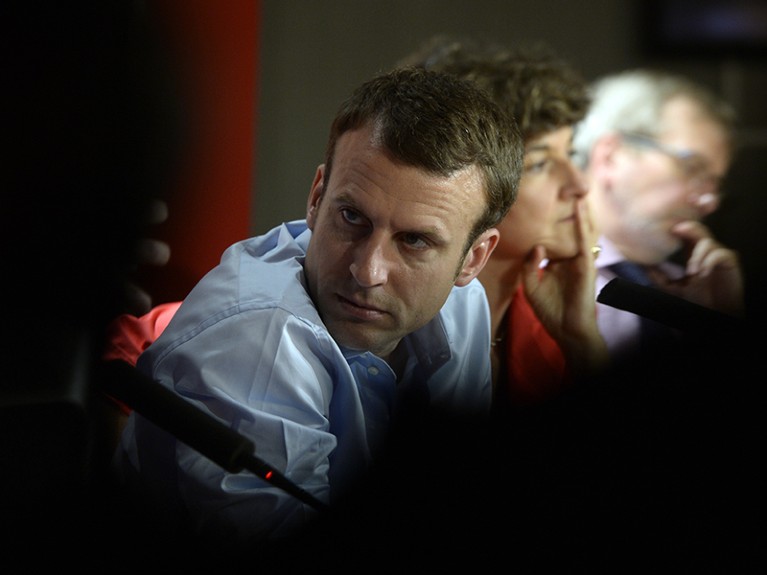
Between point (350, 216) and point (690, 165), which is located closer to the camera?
point (350, 216)

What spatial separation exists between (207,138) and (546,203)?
0.19 metres

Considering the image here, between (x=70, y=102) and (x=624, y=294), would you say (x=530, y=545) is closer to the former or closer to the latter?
(x=624, y=294)

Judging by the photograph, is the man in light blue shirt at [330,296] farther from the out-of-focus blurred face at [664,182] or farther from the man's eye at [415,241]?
the out-of-focus blurred face at [664,182]

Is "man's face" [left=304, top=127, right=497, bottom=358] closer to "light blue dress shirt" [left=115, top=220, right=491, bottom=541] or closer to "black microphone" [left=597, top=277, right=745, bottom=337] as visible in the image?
"light blue dress shirt" [left=115, top=220, right=491, bottom=541]

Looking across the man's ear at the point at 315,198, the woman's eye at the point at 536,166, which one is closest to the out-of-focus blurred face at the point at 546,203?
the woman's eye at the point at 536,166

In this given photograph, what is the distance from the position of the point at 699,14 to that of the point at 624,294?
0.66 ft

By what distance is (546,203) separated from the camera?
0.54 meters

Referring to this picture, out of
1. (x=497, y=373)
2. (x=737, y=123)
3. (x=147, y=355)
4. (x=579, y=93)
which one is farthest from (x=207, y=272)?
(x=737, y=123)

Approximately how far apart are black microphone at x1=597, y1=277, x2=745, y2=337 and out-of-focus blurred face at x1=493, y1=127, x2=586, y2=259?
36 mm

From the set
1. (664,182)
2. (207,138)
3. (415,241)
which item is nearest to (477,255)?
(415,241)

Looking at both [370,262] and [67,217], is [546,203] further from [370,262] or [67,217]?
[67,217]

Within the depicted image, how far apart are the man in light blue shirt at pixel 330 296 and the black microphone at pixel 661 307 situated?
0.38 ft

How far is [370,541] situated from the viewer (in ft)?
1.82

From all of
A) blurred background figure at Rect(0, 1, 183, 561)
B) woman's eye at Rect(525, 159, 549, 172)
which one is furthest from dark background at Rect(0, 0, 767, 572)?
woman's eye at Rect(525, 159, 549, 172)
